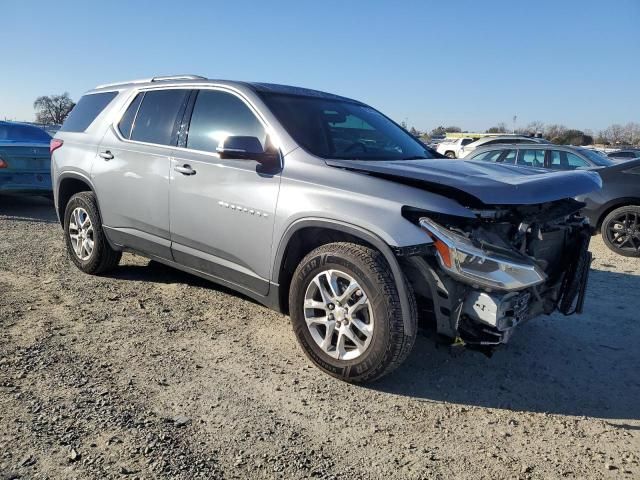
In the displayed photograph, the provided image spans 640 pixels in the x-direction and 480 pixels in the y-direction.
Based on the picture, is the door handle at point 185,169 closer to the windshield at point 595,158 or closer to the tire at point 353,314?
the tire at point 353,314

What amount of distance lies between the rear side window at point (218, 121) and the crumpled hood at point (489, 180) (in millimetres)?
810

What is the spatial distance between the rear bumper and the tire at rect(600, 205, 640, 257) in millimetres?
8867

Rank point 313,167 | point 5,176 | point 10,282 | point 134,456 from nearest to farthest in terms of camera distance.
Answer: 1. point 134,456
2. point 313,167
3. point 10,282
4. point 5,176

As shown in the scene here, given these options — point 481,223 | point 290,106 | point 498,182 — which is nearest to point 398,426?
point 481,223

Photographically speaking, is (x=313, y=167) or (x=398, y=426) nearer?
(x=398, y=426)

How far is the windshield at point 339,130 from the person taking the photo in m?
3.75

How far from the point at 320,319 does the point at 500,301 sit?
3.62 ft

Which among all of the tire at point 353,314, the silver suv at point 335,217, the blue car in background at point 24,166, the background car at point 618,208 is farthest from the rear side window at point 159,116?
the background car at point 618,208

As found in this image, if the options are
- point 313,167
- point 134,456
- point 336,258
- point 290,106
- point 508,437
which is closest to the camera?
point 134,456

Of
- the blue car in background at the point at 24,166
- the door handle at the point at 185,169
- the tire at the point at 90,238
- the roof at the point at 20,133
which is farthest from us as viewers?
the roof at the point at 20,133

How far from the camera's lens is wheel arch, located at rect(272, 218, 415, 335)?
9.75 ft

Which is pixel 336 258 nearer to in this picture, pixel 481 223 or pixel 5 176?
pixel 481 223

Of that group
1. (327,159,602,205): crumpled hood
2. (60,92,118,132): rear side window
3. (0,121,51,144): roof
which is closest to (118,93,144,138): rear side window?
(60,92,118,132): rear side window

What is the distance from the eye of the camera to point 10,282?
502 cm
